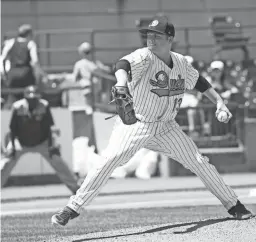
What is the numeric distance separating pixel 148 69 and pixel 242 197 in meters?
4.49

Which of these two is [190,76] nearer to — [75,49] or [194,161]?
[194,161]

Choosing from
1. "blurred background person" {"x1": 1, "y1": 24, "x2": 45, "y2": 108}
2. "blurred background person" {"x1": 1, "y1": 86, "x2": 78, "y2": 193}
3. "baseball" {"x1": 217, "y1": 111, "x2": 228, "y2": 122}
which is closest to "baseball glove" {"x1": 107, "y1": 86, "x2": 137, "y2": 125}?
"baseball" {"x1": 217, "y1": 111, "x2": 228, "y2": 122}

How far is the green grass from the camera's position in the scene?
7953mm

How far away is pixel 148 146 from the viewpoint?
24.7 ft

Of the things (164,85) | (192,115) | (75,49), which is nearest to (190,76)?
(164,85)

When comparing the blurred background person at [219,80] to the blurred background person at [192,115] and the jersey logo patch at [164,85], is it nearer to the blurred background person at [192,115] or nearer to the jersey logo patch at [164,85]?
A: the blurred background person at [192,115]

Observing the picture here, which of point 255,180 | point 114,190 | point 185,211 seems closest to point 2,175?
point 114,190

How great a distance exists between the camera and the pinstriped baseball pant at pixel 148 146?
7125 mm

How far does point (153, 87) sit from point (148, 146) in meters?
0.60

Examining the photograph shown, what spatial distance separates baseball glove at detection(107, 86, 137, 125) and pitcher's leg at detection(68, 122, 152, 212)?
31cm

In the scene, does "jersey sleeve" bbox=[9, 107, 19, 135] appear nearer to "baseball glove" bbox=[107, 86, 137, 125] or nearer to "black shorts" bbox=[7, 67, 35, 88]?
"black shorts" bbox=[7, 67, 35, 88]

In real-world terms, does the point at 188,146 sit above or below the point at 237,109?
above

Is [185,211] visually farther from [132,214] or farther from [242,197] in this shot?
[242,197]

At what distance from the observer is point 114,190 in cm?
1338
